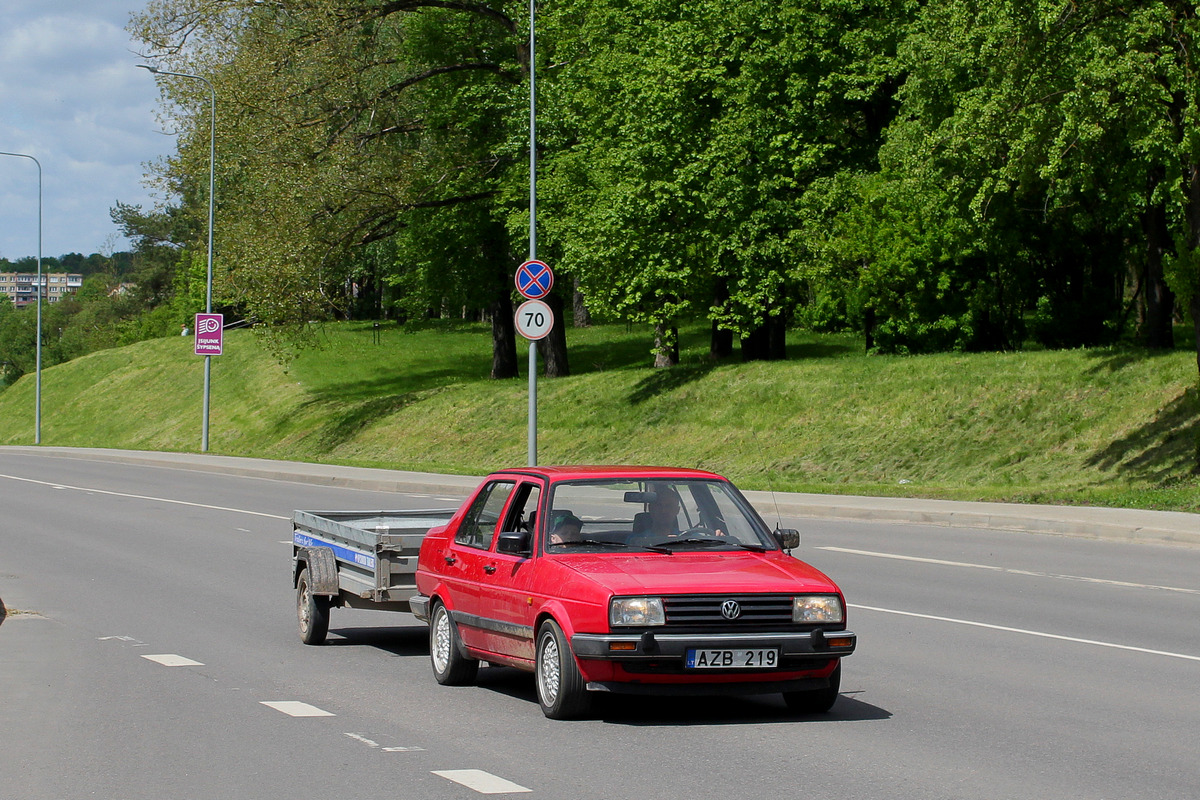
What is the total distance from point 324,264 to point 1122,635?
116 feet

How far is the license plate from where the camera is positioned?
7395 mm

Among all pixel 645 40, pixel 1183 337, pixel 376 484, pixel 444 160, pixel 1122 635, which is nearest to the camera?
pixel 1122 635

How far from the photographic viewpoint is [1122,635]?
435 inches

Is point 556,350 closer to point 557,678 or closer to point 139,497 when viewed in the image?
point 139,497

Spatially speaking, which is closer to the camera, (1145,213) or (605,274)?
(1145,213)

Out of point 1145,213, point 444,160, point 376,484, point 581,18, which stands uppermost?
point 581,18

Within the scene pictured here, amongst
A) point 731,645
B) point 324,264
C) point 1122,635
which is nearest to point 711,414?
point 324,264

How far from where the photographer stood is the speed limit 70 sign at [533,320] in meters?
24.3

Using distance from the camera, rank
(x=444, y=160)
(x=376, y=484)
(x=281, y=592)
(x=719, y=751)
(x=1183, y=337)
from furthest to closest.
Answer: (x=444, y=160) → (x=1183, y=337) → (x=376, y=484) → (x=281, y=592) → (x=719, y=751)

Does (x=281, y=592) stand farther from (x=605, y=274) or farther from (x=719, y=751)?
(x=605, y=274)

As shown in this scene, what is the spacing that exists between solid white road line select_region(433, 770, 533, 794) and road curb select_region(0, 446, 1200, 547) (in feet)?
41.0

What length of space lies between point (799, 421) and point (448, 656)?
2550cm

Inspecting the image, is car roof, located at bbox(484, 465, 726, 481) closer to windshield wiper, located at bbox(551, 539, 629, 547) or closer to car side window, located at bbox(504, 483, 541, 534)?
car side window, located at bbox(504, 483, 541, 534)

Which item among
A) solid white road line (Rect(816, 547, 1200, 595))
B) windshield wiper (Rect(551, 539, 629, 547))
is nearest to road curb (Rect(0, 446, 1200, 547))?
solid white road line (Rect(816, 547, 1200, 595))
